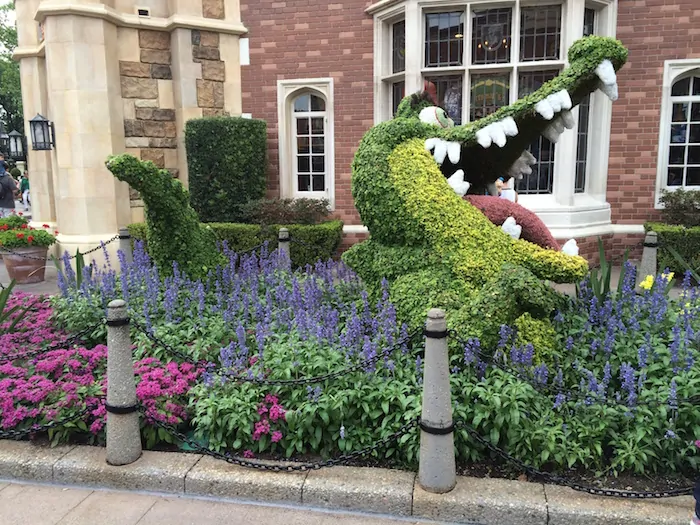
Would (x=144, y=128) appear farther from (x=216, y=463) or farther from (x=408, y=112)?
(x=216, y=463)

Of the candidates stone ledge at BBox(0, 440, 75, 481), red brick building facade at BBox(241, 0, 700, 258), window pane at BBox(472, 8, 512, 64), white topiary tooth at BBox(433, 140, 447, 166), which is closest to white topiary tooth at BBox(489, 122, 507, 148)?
white topiary tooth at BBox(433, 140, 447, 166)

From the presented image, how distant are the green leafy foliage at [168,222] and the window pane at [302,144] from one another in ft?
16.2

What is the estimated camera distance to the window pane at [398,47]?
→ 949 cm

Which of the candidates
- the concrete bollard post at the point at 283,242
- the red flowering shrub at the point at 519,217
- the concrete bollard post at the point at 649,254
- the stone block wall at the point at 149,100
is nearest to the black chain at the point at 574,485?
the red flowering shrub at the point at 519,217

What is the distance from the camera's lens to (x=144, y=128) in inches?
392

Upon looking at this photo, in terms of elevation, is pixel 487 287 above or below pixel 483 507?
above

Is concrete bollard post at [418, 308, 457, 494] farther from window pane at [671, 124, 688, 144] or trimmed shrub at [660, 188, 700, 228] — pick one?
window pane at [671, 124, 688, 144]

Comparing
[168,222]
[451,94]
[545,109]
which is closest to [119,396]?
[168,222]

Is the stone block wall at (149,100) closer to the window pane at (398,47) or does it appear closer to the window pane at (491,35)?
the window pane at (398,47)

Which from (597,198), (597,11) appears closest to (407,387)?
(597,198)

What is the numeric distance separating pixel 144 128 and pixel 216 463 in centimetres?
805

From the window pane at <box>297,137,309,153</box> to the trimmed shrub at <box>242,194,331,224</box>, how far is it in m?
1.25

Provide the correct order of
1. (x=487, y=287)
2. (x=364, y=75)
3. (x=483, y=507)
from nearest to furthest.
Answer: (x=483, y=507), (x=487, y=287), (x=364, y=75)

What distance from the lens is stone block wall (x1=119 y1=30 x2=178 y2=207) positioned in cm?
976
